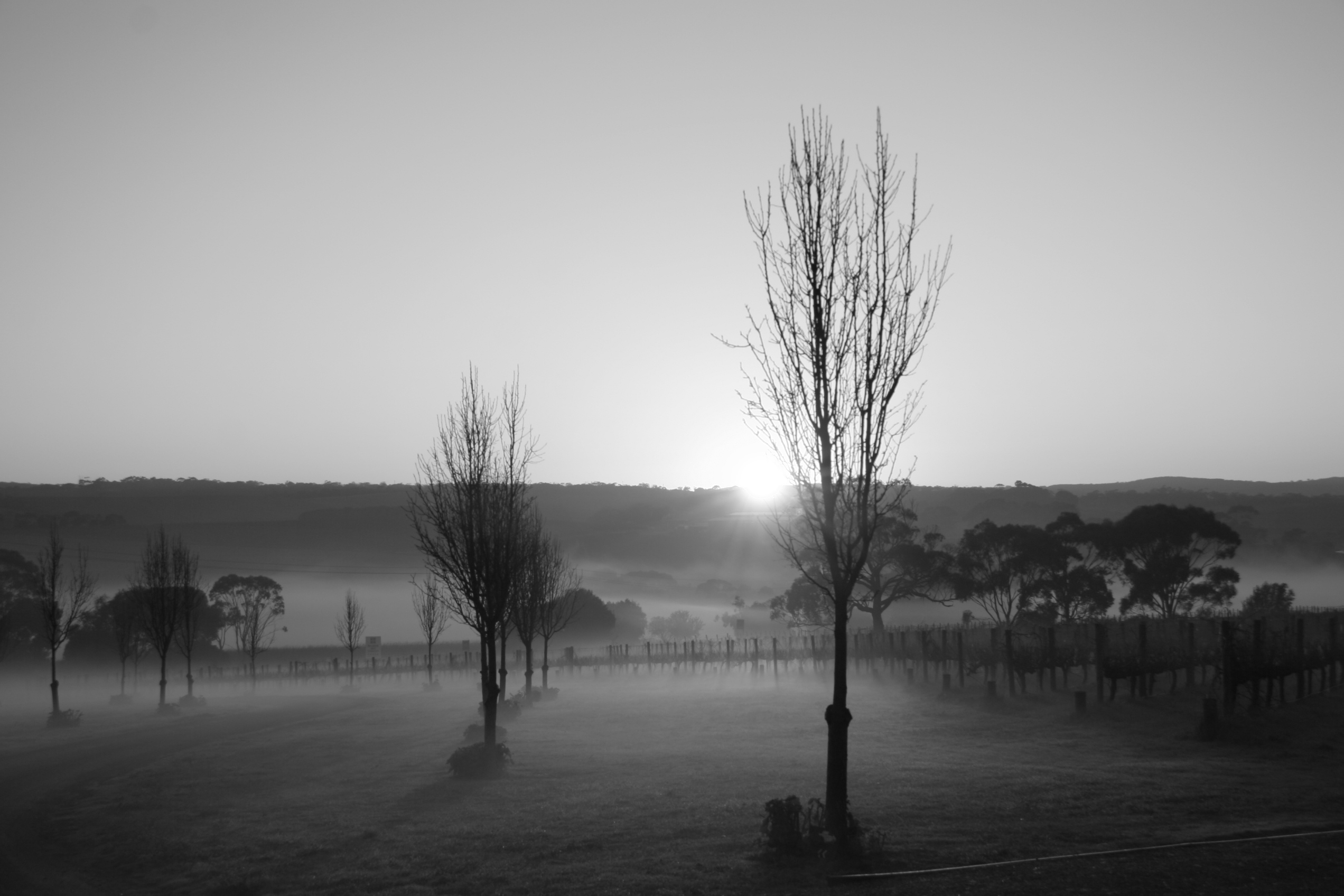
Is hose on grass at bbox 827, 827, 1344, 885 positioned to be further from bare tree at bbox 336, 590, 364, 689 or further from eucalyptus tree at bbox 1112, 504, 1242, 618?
eucalyptus tree at bbox 1112, 504, 1242, 618

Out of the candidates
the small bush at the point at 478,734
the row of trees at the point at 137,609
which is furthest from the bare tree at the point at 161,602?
the small bush at the point at 478,734

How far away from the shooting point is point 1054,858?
1073cm

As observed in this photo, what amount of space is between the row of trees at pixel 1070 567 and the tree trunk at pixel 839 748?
48.6 m

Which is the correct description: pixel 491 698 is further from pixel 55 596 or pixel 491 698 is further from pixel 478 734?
pixel 55 596

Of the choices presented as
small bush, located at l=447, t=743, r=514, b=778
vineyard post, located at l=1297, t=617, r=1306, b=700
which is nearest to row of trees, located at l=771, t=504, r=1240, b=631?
vineyard post, located at l=1297, t=617, r=1306, b=700

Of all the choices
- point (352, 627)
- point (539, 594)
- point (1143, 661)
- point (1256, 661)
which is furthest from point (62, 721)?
point (1256, 661)

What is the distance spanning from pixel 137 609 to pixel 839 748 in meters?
60.8

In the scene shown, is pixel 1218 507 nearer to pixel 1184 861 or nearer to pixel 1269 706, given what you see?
pixel 1269 706

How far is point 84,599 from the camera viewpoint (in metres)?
47.4

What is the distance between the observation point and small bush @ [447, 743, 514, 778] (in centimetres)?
1969

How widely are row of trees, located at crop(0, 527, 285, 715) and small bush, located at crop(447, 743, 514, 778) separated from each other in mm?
23536

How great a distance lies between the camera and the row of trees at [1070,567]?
199ft

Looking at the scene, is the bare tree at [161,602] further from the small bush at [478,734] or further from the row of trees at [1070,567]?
the row of trees at [1070,567]

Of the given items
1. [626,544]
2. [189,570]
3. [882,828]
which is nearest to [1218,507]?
[626,544]
